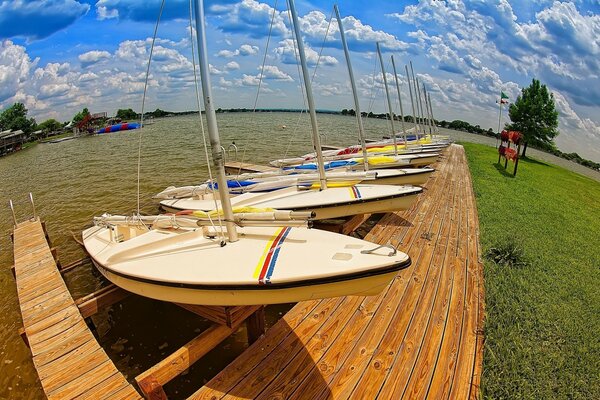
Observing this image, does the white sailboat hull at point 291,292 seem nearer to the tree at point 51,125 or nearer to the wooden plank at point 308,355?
the wooden plank at point 308,355

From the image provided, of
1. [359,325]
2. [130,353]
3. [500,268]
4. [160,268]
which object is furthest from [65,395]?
[500,268]

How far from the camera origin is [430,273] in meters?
5.93

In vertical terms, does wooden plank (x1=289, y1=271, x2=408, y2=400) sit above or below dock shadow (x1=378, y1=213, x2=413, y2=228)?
below

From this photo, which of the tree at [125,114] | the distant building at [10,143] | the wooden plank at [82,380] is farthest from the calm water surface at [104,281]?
the tree at [125,114]

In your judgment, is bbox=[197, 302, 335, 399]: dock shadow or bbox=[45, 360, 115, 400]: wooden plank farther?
bbox=[45, 360, 115, 400]: wooden plank

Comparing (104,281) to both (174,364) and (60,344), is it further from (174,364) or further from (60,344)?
(174,364)

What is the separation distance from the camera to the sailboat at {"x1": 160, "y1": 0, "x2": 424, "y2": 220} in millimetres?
7723

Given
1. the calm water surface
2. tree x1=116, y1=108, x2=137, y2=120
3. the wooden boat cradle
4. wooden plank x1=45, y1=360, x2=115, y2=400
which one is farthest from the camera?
tree x1=116, y1=108, x2=137, y2=120

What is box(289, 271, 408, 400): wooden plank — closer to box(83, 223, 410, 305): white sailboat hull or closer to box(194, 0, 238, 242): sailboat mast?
box(83, 223, 410, 305): white sailboat hull

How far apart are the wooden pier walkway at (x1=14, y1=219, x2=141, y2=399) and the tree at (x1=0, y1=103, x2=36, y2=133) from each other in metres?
82.7

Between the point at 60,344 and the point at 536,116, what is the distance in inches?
1763

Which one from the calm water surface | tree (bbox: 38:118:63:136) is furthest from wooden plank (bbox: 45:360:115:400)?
tree (bbox: 38:118:63:136)

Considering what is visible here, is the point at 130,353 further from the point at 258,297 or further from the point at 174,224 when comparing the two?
the point at 258,297

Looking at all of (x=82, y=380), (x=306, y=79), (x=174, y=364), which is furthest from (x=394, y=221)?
(x=82, y=380)
